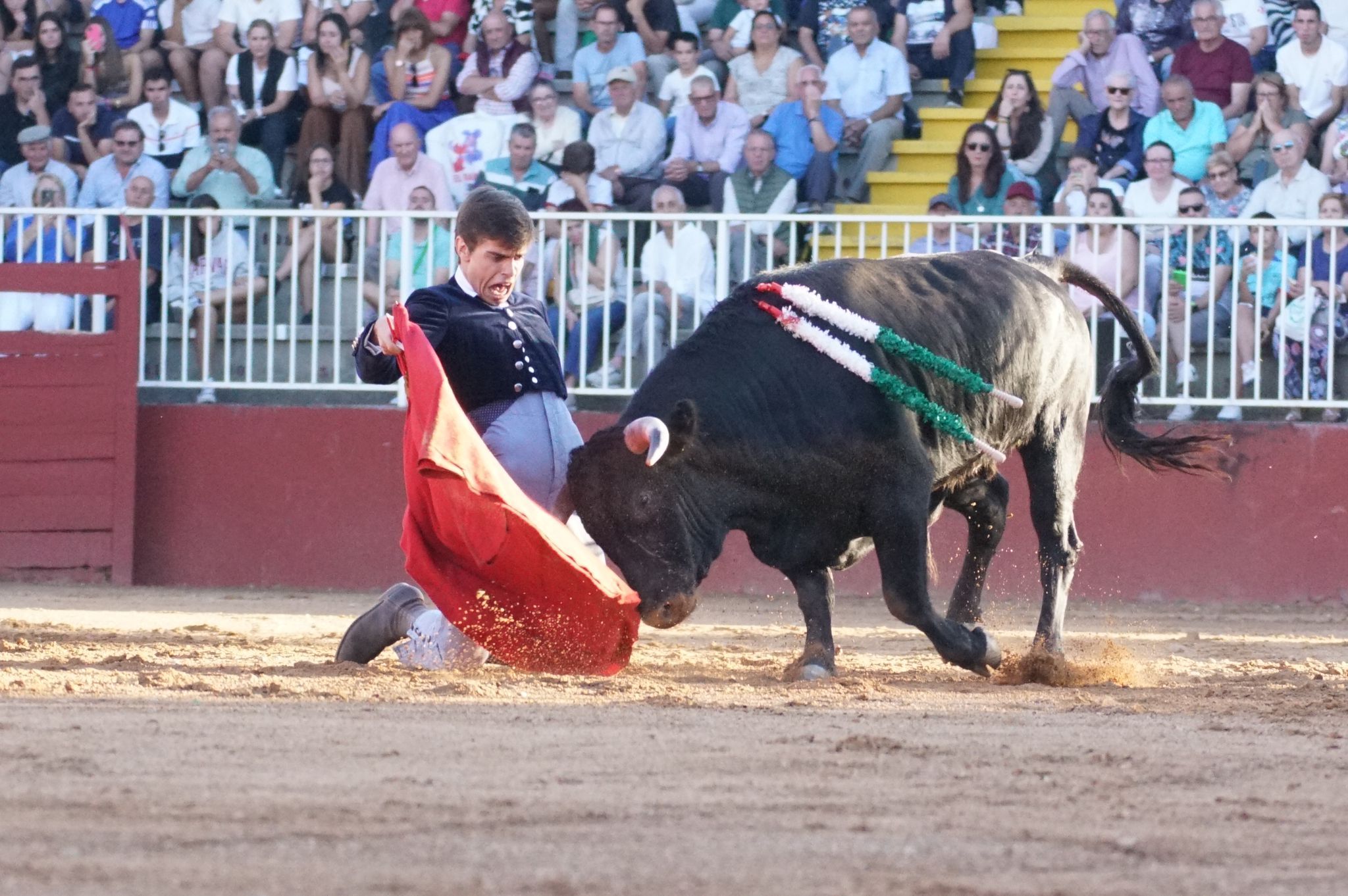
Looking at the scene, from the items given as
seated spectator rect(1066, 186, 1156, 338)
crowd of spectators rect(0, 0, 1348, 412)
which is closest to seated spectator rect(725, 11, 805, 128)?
crowd of spectators rect(0, 0, 1348, 412)

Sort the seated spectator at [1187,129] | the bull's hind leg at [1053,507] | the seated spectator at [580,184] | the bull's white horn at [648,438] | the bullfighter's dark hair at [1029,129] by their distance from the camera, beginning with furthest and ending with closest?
the bullfighter's dark hair at [1029,129] → the seated spectator at [580,184] → the seated spectator at [1187,129] → the bull's hind leg at [1053,507] → the bull's white horn at [648,438]

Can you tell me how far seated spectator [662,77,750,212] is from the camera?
10672mm

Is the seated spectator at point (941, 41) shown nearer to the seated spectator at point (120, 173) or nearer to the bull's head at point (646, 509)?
the seated spectator at point (120, 173)

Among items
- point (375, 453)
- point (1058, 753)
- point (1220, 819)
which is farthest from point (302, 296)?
point (1220, 819)

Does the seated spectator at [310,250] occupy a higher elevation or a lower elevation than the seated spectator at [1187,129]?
lower

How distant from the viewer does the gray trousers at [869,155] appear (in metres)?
11.0

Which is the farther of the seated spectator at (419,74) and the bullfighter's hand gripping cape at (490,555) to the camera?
the seated spectator at (419,74)

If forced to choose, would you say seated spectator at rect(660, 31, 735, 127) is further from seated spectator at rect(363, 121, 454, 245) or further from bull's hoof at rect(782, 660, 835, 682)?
bull's hoof at rect(782, 660, 835, 682)

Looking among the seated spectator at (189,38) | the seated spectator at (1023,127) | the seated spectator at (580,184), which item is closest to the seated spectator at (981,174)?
the seated spectator at (1023,127)

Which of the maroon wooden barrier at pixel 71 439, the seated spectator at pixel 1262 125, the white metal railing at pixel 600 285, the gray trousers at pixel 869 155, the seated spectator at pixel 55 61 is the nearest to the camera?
the white metal railing at pixel 600 285

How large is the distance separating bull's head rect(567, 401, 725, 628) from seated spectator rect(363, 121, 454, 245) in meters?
5.19

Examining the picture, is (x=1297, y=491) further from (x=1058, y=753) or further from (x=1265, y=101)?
(x=1058, y=753)

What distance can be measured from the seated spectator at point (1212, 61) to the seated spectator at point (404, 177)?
430 cm

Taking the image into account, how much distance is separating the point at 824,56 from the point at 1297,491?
14.2 ft
